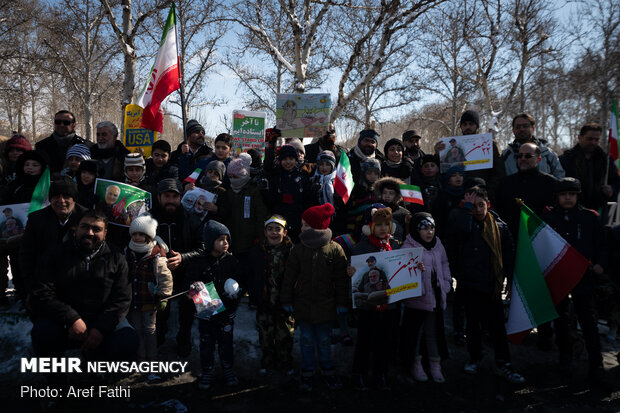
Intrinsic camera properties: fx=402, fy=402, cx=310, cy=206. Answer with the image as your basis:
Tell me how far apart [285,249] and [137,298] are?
5.15 ft

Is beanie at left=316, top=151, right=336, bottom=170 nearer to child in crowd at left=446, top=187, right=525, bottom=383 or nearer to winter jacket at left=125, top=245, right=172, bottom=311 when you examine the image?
child in crowd at left=446, top=187, right=525, bottom=383

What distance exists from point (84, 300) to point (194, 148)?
3.66 m

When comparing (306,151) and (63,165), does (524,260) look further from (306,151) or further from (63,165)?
(63,165)

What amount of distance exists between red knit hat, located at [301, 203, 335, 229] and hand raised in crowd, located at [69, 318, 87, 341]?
2.29 meters

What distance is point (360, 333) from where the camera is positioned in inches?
165

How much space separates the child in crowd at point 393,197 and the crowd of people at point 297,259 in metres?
0.02

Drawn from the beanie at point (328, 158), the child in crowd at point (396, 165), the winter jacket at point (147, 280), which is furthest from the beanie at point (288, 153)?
the winter jacket at point (147, 280)

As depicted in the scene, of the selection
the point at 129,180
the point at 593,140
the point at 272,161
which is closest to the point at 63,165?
the point at 129,180

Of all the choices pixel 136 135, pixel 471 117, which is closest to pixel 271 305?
pixel 471 117

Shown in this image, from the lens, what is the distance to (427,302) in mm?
4281

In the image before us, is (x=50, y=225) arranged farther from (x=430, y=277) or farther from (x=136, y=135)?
(x=136, y=135)

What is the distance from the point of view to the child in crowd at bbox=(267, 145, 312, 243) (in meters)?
5.22

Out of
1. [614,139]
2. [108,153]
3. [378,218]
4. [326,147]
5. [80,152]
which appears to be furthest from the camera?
[614,139]

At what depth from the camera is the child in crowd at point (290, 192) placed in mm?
5223
